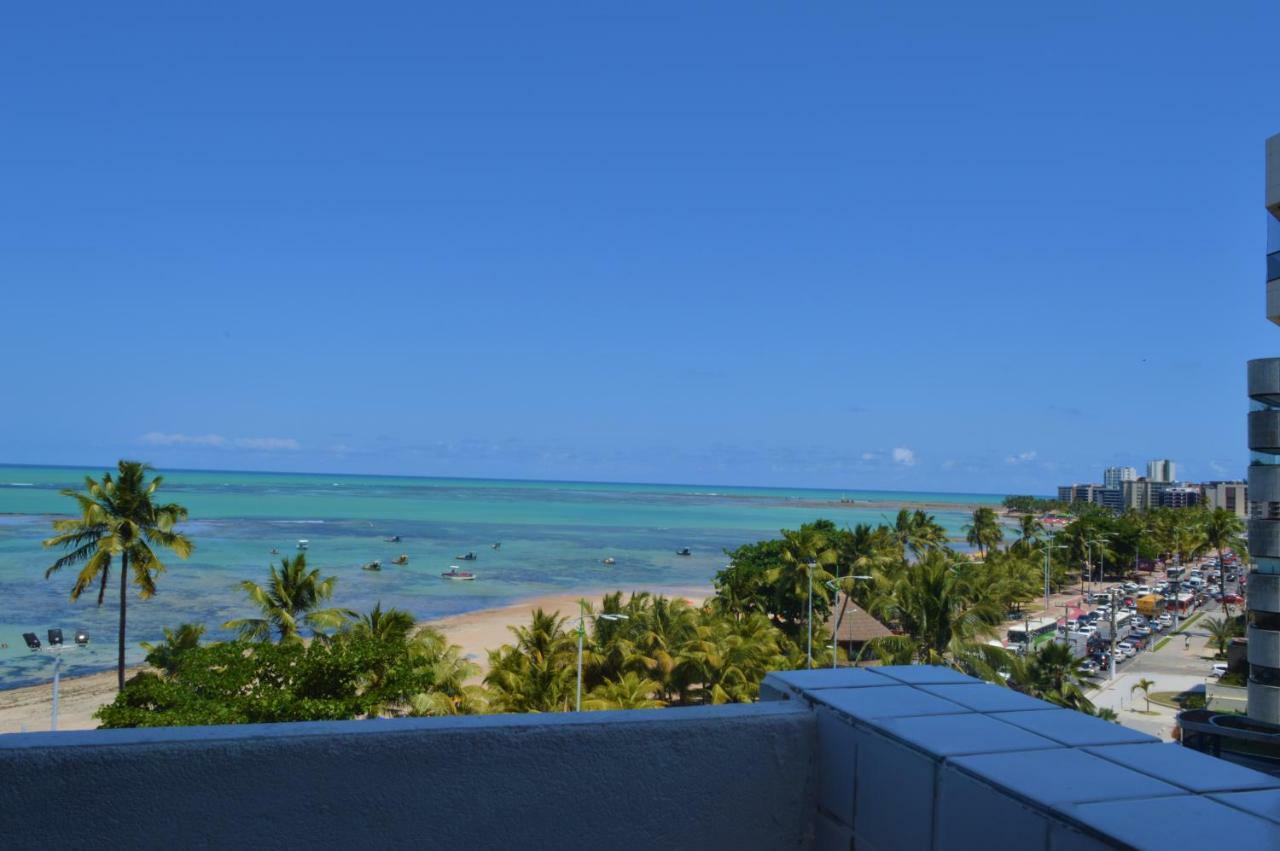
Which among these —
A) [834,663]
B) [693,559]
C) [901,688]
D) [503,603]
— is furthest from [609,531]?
[901,688]

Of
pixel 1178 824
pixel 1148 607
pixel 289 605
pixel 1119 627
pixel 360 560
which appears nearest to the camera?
pixel 1178 824

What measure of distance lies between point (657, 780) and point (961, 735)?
2.33 feet

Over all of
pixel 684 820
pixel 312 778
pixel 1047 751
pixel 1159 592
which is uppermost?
pixel 1047 751

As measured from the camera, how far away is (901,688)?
2410 millimetres

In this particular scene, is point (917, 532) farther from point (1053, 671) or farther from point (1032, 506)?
point (1032, 506)

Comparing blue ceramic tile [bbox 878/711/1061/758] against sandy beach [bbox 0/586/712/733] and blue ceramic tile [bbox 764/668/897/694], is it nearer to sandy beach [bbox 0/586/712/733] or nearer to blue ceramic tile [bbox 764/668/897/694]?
blue ceramic tile [bbox 764/668/897/694]

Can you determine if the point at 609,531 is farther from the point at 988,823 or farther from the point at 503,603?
the point at 988,823

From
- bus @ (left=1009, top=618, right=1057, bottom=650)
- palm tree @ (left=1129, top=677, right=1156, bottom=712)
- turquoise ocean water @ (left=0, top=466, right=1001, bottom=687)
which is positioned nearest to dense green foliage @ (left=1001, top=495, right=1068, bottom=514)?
turquoise ocean water @ (left=0, top=466, right=1001, bottom=687)

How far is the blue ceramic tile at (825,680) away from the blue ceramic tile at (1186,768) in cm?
65

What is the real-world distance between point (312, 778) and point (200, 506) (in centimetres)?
14127

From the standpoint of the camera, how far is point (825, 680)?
2486 millimetres

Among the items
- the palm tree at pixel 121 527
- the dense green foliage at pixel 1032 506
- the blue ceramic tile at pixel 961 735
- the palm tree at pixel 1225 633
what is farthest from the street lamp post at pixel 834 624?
the dense green foliage at pixel 1032 506

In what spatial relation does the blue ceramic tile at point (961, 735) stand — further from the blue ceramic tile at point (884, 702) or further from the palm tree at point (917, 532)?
the palm tree at point (917, 532)

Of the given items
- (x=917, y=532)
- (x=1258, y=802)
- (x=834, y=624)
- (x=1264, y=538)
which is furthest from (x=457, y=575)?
(x=1258, y=802)
